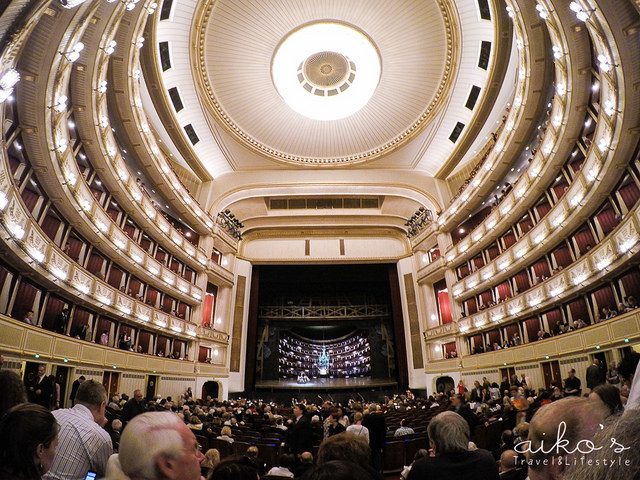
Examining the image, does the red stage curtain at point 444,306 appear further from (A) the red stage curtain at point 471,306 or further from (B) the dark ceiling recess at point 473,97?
(B) the dark ceiling recess at point 473,97

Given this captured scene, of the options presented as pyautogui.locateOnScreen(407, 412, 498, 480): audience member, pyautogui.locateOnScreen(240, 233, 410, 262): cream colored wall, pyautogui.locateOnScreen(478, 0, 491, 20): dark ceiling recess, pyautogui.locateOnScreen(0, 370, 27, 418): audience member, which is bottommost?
pyautogui.locateOnScreen(407, 412, 498, 480): audience member

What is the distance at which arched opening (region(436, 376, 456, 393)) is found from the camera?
21609mm

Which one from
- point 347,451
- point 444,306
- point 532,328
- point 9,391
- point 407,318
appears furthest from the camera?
point 407,318

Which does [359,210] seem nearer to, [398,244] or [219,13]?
[398,244]

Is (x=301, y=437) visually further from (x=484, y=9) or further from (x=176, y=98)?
(x=176, y=98)

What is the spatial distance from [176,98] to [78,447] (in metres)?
20.0

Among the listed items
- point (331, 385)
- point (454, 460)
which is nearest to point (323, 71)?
point (331, 385)

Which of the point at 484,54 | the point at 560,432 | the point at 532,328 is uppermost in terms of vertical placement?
the point at 484,54

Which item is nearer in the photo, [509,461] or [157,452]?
[157,452]

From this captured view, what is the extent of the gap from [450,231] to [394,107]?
8.16 meters

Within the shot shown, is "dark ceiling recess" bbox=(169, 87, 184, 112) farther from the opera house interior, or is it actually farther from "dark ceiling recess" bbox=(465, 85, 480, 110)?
"dark ceiling recess" bbox=(465, 85, 480, 110)

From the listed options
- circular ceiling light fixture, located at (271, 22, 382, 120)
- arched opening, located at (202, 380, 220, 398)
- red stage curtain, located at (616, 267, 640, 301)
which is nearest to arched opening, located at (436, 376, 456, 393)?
red stage curtain, located at (616, 267, 640, 301)

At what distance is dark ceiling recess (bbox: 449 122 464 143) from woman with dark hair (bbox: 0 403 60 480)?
22.6 m

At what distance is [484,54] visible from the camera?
693 inches
